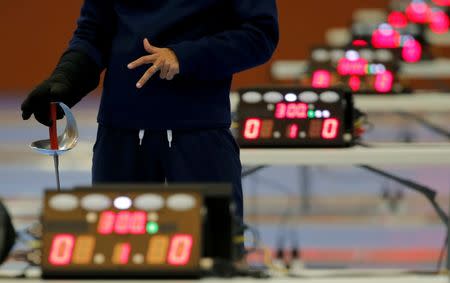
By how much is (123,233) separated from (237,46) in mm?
876

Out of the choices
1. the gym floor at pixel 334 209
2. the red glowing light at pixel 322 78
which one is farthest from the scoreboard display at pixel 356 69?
the gym floor at pixel 334 209

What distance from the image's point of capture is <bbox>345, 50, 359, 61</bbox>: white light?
20.3 feet

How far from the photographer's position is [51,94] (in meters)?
2.58

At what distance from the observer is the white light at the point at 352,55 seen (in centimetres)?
620

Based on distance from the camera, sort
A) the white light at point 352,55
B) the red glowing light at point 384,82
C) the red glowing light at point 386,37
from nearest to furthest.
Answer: the red glowing light at point 384,82 → the white light at point 352,55 → the red glowing light at point 386,37

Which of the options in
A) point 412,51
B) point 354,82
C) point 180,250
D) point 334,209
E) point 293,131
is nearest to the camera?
point 180,250

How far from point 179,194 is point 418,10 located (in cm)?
1007

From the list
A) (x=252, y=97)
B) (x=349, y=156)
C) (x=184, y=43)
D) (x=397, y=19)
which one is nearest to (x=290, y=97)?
(x=252, y=97)

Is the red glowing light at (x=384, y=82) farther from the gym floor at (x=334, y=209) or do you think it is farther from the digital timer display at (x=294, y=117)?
the digital timer display at (x=294, y=117)

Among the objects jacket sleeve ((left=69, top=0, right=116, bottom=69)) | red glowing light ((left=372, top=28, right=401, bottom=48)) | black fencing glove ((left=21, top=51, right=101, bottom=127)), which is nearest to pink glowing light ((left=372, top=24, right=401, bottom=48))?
red glowing light ((left=372, top=28, right=401, bottom=48))

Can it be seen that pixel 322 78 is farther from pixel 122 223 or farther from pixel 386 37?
pixel 122 223

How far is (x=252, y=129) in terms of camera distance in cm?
394

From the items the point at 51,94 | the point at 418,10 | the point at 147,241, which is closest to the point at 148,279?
the point at 147,241

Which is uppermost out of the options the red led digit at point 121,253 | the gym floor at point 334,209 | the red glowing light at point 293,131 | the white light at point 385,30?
the white light at point 385,30
